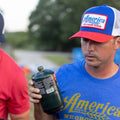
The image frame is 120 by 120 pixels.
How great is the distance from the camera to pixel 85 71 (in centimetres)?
190

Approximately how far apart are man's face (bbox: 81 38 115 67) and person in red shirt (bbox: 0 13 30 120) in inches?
23.3

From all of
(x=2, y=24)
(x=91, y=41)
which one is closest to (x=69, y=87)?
(x=91, y=41)

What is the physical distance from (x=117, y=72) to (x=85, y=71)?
0.28 metres

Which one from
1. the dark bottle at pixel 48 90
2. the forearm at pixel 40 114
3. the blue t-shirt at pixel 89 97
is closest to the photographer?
the dark bottle at pixel 48 90

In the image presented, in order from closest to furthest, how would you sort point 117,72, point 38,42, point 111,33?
point 111,33 < point 117,72 < point 38,42

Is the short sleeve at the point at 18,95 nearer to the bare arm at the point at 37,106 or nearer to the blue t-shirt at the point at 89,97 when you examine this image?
the bare arm at the point at 37,106

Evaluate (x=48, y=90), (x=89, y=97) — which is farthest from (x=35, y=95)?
(x=89, y=97)

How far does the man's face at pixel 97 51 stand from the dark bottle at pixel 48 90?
0.35 meters

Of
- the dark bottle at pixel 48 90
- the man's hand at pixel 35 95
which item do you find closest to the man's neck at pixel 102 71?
the dark bottle at pixel 48 90

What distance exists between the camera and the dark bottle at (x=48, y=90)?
62.9 inches

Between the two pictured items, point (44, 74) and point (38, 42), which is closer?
point (44, 74)

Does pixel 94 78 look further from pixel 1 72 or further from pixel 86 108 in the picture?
pixel 1 72

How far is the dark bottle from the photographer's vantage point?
5.24ft

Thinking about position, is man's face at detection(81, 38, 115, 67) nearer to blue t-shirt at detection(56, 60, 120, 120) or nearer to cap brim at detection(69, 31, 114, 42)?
cap brim at detection(69, 31, 114, 42)
